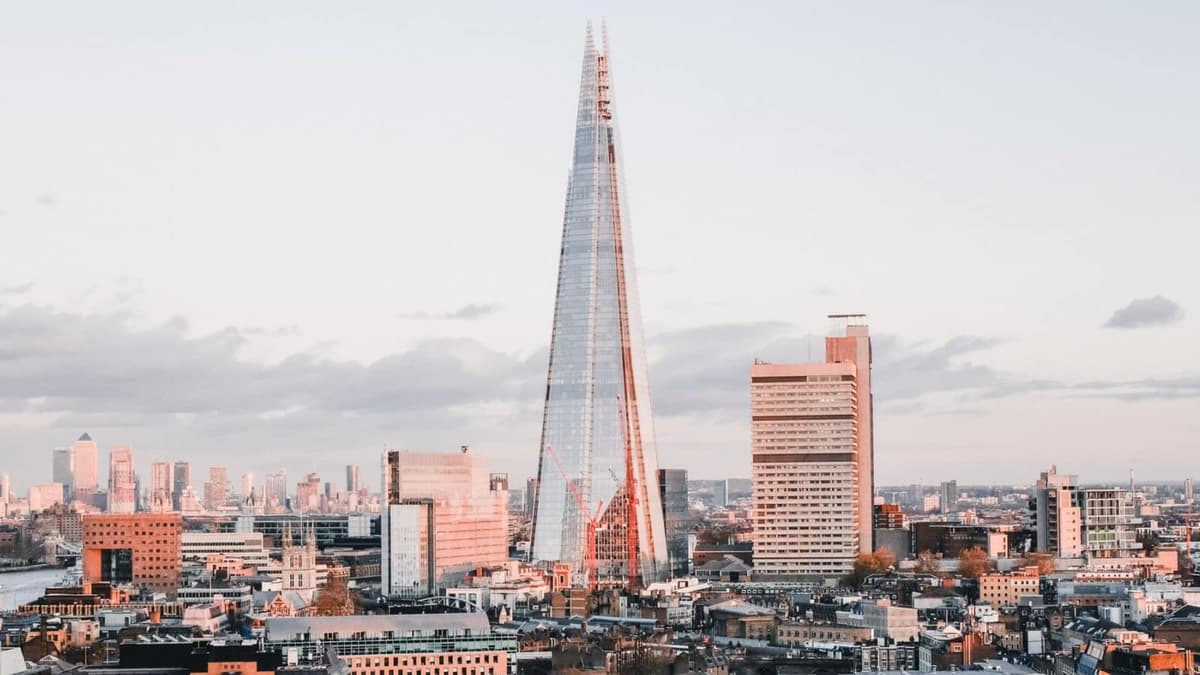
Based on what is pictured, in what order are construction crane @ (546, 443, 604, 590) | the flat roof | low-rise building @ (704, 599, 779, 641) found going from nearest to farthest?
the flat roof < low-rise building @ (704, 599, 779, 641) < construction crane @ (546, 443, 604, 590)

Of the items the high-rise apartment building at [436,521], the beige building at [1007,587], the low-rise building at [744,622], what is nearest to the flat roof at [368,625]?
the low-rise building at [744,622]

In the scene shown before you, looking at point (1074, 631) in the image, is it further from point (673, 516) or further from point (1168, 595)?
point (673, 516)

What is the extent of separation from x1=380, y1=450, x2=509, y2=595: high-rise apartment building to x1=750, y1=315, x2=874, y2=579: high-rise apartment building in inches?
512

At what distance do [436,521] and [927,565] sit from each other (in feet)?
71.5

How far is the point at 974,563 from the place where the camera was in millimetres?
111625

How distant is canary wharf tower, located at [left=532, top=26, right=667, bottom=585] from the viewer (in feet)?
381

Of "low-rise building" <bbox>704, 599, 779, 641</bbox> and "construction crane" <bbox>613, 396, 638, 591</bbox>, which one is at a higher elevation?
"construction crane" <bbox>613, 396, 638, 591</bbox>

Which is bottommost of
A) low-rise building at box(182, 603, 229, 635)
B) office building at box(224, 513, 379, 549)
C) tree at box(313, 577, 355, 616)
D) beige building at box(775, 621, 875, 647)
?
beige building at box(775, 621, 875, 647)

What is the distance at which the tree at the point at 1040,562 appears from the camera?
109062mm

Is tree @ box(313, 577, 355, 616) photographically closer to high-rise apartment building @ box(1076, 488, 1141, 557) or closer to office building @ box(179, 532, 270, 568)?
office building @ box(179, 532, 270, 568)

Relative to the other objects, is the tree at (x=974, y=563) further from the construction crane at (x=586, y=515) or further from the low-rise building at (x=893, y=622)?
the low-rise building at (x=893, y=622)

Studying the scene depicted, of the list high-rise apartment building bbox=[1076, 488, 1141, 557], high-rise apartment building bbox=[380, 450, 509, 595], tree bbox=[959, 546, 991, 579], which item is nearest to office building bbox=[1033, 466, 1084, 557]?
Answer: high-rise apartment building bbox=[1076, 488, 1141, 557]

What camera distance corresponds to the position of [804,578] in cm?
11869

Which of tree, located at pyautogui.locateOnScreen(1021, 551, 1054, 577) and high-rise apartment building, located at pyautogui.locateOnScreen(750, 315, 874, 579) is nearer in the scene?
tree, located at pyautogui.locateOnScreen(1021, 551, 1054, 577)
